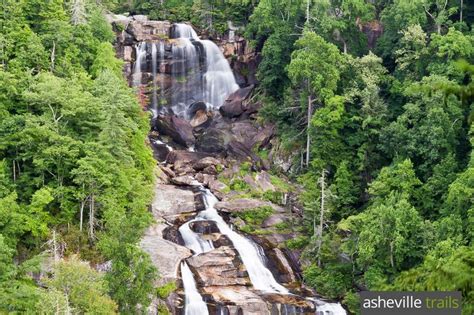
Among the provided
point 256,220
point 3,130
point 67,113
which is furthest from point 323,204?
point 3,130

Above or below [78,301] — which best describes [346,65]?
above

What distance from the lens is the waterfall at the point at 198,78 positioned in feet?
184

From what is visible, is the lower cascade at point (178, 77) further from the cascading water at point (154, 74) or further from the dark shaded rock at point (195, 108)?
the dark shaded rock at point (195, 108)

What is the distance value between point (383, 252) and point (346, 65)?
55.7 feet

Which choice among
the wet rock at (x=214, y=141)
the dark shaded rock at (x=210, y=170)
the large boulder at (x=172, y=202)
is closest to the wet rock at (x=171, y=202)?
the large boulder at (x=172, y=202)

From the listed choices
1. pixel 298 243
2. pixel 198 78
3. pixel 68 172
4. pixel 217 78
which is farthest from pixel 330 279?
pixel 198 78

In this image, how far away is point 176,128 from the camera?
51.5m

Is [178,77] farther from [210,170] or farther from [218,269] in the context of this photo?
[218,269]

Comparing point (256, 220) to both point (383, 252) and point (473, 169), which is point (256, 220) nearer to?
point (383, 252)

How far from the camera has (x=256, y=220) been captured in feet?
133

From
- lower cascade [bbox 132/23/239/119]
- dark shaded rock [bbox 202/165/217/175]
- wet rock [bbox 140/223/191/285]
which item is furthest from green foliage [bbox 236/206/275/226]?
lower cascade [bbox 132/23/239/119]

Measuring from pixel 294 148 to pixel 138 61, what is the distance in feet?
57.3

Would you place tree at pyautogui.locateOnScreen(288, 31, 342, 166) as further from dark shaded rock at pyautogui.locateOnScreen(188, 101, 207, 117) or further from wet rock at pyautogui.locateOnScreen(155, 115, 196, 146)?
dark shaded rock at pyautogui.locateOnScreen(188, 101, 207, 117)

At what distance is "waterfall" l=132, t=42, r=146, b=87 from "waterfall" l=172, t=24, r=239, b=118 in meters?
2.70
